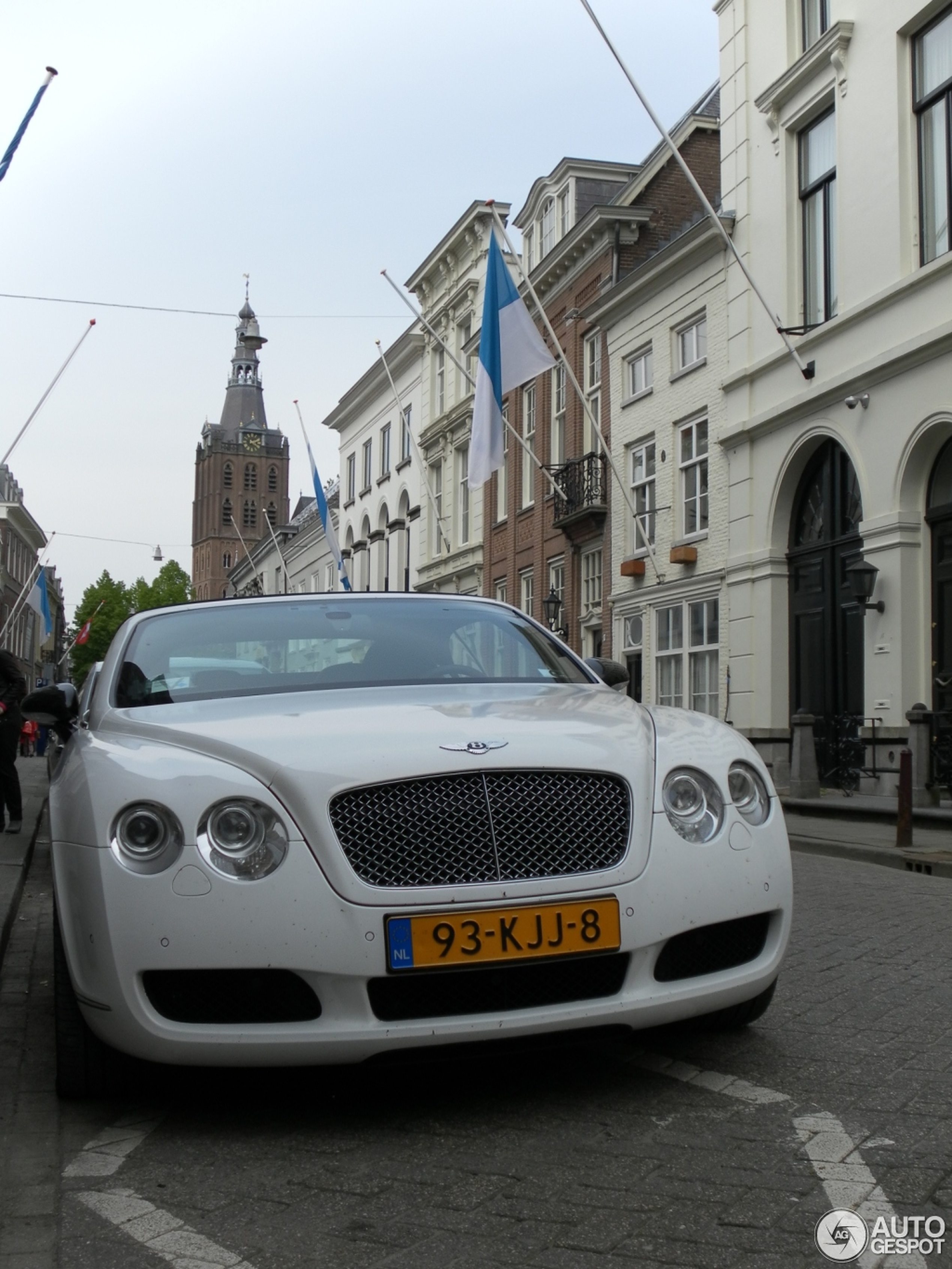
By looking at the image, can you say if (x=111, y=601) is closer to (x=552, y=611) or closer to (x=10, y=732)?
(x=552, y=611)

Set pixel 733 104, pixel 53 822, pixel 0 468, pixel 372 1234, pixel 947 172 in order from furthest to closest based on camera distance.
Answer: pixel 0 468, pixel 733 104, pixel 947 172, pixel 53 822, pixel 372 1234

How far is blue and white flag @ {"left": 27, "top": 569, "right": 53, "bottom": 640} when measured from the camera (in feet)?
138

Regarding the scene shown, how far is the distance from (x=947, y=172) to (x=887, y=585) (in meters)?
5.06

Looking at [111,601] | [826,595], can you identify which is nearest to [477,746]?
[826,595]

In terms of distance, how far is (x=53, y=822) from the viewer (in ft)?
13.6

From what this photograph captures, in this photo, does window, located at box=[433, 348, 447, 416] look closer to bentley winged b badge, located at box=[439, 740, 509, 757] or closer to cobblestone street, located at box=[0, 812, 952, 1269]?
Answer: cobblestone street, located at box=[0, 812, 952, 1269]

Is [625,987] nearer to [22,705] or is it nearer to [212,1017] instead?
[212,1017]

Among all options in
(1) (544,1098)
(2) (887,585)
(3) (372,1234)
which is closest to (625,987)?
(1) (544,1098)

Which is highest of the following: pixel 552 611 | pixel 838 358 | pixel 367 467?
pixel 367 467

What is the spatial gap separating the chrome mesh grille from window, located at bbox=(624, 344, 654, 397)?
22.8 metres

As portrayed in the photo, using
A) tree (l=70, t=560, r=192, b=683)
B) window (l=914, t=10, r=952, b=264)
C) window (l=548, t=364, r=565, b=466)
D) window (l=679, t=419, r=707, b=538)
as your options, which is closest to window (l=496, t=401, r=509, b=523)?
window (l=548, t=364, r=565, b=466)

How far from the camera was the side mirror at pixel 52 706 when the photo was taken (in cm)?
525

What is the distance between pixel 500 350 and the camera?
2169 cm

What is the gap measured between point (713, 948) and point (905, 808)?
810cm
